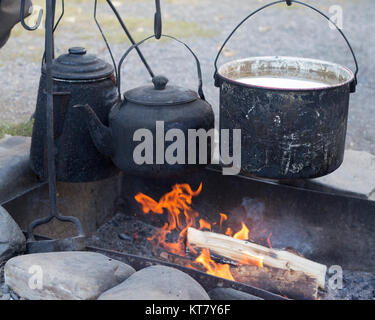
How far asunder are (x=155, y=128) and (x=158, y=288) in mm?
789

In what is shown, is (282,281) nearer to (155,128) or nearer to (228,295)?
(228,295)

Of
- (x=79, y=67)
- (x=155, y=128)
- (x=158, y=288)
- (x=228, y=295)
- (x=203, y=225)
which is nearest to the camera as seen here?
(x=158, y=288)

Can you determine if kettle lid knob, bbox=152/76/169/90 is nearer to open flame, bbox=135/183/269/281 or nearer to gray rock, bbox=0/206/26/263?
open flame, bbox=135/183/269/281

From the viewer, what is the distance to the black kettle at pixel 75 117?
2793 millimetres

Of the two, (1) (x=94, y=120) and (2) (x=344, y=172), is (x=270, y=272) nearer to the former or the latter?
(2) (x=344, y=172)

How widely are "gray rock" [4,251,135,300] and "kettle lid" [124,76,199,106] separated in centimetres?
76

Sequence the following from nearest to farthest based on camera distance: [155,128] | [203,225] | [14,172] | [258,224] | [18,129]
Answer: [155,128], [14,172], [258,224], [203,225], [18,129]

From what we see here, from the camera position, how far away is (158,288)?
2057 millimetres

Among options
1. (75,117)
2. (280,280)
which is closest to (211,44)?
(75,117)

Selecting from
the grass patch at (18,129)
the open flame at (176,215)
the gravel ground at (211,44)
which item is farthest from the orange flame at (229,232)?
the grass patch at (18,129)

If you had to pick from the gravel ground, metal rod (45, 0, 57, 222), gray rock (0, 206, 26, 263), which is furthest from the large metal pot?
the gravel ground

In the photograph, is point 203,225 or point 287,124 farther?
point 203,225

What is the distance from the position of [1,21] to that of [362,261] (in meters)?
2.54
